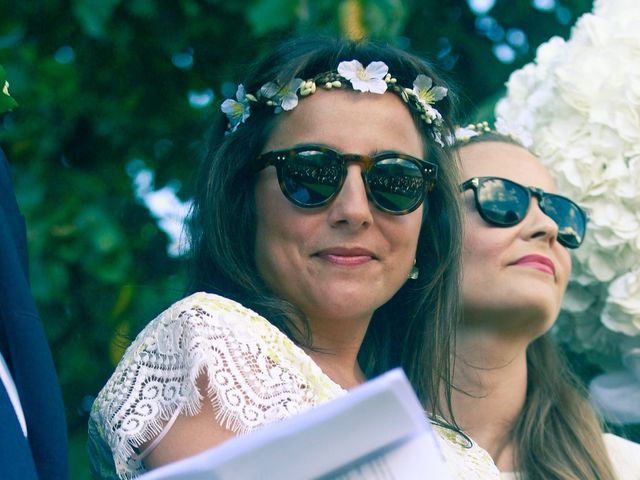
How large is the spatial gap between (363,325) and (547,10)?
2182 mm

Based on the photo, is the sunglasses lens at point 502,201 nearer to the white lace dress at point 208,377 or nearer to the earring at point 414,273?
the earring at point 414,273

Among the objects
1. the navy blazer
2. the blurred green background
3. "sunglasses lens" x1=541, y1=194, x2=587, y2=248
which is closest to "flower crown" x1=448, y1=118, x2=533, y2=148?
the blurred green background

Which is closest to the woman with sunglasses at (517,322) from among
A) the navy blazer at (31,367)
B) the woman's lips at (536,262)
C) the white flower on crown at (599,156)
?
the woman's lips at (536,262)

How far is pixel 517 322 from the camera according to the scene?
2.62m

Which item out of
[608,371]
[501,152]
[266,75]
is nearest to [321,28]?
[501,152]

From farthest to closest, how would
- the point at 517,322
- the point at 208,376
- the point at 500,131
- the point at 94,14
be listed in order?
1. the point at 94,14
2. the point at 500,131
3. the point at 517,322
4. the point at 208,376

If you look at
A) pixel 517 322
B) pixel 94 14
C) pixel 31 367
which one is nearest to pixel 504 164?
pixel 517 322

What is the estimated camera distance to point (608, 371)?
3068 millimetres

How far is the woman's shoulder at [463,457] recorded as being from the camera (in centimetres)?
210

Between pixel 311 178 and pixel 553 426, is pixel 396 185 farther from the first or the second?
pixel 553 426

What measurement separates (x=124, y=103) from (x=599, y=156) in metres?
1.58

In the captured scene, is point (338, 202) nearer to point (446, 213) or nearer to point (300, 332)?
point (300, 332)

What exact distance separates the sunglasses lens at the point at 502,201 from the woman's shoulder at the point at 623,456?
0.61 m

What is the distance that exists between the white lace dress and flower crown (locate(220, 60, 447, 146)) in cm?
54
